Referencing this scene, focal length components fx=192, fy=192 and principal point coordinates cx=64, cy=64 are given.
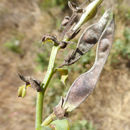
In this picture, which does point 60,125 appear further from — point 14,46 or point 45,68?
point 14,46

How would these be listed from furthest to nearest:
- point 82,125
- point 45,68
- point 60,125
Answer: point 45,68, point 82,125, point 60,125

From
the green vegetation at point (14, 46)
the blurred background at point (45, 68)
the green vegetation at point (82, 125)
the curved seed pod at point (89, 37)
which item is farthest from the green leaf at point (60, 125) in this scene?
the green vegetation at point (14, 46)

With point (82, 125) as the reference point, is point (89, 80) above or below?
below

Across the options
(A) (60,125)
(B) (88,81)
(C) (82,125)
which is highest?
(C) (82,125)

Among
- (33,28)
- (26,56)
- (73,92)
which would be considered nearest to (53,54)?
(73,92)

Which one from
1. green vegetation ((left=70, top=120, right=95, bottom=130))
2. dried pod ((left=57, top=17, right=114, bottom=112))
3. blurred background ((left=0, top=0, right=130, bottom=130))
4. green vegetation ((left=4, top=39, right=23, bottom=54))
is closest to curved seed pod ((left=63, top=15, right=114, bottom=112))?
dried pod ((left=57, top=17, right=114, bottom=112))

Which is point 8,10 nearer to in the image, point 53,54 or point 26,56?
point 26,56

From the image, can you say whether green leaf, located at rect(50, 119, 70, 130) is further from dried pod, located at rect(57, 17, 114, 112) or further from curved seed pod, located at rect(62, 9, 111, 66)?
curved seed pod, located at rect(62, 9, 111, 66)

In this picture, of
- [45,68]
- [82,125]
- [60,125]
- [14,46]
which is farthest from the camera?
[14,46]

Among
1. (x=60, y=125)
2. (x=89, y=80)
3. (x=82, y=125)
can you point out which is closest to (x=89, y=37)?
(x=89, y=80)
